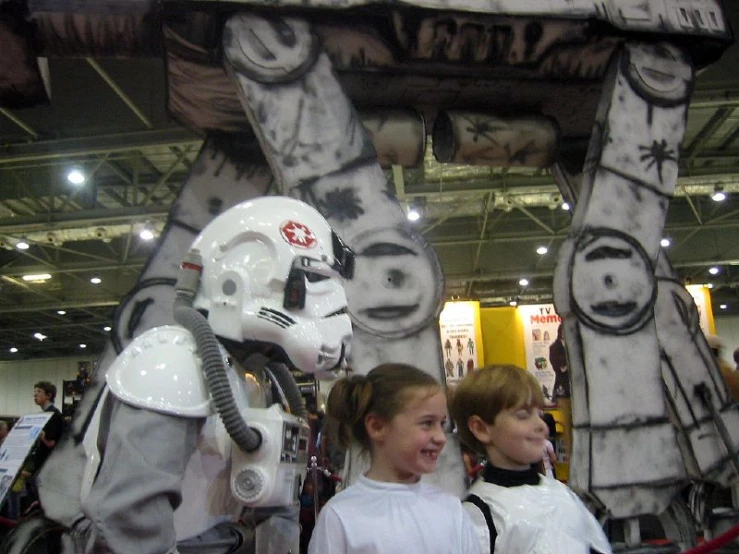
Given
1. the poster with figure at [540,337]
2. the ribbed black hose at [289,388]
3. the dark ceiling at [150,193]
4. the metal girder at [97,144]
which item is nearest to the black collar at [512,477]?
the ribbed black hose at [289,388]

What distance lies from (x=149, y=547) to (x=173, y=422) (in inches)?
8.6

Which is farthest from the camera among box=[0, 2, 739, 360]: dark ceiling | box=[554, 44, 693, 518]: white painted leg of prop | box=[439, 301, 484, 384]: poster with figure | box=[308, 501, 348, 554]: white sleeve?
box=[439, 301, 484, 384]: poster with figure

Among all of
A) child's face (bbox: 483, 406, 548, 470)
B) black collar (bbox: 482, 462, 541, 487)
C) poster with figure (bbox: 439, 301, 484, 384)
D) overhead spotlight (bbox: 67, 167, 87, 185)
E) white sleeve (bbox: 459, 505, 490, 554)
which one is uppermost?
overhead spotlight (bbox: 67, 167, 87, 185)

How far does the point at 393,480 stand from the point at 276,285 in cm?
49

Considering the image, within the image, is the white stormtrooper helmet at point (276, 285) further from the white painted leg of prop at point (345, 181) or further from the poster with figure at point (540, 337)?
the poster with figure at point (540, 337)

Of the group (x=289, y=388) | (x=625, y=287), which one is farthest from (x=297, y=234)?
(x=625, y=287)

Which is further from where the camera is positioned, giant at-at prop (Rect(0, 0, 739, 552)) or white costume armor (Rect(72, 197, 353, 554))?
giant at-at prop (Rect(0, 0, 739, 552))

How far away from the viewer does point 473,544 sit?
133 centimetres

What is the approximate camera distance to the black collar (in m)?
1.47

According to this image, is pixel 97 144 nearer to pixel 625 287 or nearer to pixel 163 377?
pixel 625 287

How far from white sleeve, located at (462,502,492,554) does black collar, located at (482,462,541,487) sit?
9 cm

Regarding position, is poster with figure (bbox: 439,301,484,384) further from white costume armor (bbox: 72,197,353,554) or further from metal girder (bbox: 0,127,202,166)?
white costume armor (bbox: 72,197,353,554)

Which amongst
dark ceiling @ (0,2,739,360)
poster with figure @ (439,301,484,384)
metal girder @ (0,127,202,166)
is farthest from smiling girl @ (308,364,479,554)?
poster with figure @ (439,301,484,384)

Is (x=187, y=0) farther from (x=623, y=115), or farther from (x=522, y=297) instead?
(x=522, y=297)
